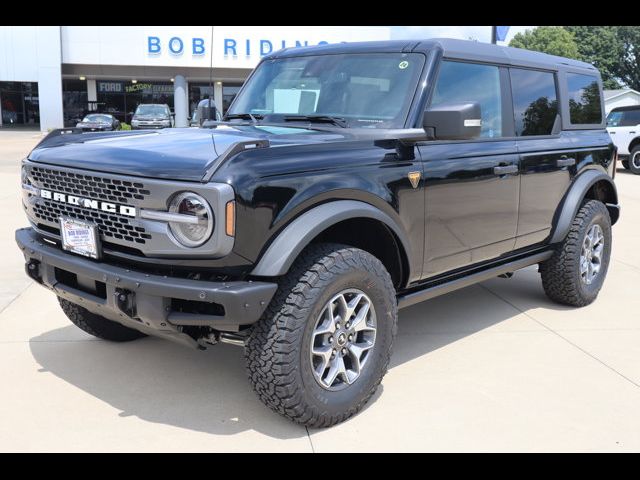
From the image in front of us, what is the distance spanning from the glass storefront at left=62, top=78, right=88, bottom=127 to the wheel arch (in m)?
38.9

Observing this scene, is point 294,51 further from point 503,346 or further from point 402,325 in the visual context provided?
point 503,346

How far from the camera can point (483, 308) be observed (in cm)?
528

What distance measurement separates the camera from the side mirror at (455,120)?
340cm

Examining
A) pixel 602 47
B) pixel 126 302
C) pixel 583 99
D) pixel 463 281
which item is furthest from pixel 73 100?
pixel 602 47

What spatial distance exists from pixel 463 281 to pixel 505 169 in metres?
0.79

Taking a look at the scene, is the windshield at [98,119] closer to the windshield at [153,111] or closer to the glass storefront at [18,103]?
the windshield at [153,111]

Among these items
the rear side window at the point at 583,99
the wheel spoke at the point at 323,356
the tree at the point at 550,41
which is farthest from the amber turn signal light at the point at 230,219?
the tree at the point at 550,41

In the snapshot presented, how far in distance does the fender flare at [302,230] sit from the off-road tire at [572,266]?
2403 millimetres

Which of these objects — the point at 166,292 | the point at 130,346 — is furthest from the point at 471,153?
the point at 130,346

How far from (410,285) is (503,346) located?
3.55ft

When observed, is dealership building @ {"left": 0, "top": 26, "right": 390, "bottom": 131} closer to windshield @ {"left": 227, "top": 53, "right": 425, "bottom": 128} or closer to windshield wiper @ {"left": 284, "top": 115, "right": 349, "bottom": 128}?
windshield @ {"left": 227, "top": 53, "right": 425, "bottom": 128}

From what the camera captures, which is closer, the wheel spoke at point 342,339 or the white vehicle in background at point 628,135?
the wheel spoke at point 342,339

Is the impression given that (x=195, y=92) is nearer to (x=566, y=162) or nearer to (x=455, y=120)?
(x=566, y=162)
